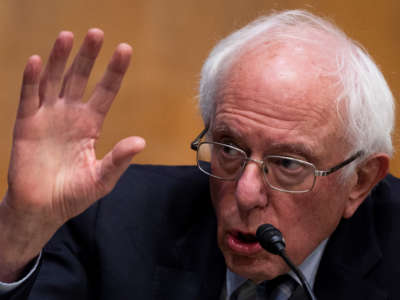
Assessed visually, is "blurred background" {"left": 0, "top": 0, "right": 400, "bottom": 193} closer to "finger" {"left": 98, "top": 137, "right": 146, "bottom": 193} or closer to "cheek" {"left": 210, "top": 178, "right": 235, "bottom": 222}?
"cheek" {"left": 210, "top": 178, "right": 235, "bottom": 222}

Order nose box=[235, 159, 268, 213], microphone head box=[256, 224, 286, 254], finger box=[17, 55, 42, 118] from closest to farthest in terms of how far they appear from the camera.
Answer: finger box=[17, 55, 42, 118], microphone head box=[256, 224, 286, 254], nose box=[235, 159, 268, 213]

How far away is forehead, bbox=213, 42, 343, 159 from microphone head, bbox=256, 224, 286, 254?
0.78 ft

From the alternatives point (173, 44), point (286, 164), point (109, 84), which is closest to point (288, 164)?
point (286, 164)

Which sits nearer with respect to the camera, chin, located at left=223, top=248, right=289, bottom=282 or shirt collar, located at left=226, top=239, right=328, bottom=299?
chin, located at left=223, top=248, right=289, bottom=282

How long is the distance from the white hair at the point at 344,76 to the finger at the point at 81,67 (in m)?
0.43

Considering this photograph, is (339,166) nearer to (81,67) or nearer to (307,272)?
(307,272)

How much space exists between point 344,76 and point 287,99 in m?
0.18

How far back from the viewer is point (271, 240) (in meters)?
1.19

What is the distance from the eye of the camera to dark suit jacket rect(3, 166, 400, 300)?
58.7 inches

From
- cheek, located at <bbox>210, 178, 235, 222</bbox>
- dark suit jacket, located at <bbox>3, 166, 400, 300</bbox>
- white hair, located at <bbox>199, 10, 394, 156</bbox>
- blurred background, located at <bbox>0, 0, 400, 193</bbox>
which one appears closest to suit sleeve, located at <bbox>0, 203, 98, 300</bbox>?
dark suit jacket, located at <bbox>3, 166, 400, 300</bbox>

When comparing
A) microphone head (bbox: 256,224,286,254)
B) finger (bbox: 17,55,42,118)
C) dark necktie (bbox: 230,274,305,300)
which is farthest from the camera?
dark necktie (bbox: 230,274,305,300)

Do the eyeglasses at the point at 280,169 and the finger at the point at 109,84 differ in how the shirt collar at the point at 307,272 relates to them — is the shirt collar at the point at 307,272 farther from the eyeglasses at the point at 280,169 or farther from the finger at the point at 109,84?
the finger at the point at 109,84

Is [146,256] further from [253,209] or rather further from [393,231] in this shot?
[393,231]

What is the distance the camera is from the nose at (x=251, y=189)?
1317mm
